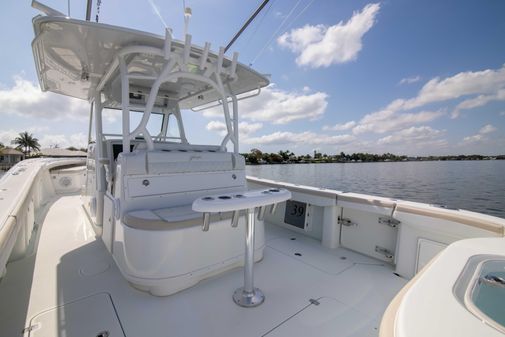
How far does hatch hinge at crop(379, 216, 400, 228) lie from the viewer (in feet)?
6.56

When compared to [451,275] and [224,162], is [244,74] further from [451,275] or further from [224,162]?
[451,275]

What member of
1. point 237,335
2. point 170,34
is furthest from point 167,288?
point 170,34

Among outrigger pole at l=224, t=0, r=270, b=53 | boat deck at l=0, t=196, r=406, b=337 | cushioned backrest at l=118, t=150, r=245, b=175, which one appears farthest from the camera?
outrigger pole at l=224, t=0, r=270, b=53

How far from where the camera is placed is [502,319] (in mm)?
609

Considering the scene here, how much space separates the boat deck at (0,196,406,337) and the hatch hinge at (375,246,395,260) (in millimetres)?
107

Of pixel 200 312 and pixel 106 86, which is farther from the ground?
pixel 106 86

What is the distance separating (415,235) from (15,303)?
2.90 meters

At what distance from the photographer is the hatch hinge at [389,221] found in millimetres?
1998

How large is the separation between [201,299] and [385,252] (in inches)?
65.5

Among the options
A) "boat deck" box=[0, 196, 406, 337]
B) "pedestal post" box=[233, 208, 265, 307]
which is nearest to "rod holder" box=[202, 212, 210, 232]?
"pedestal post" box=[233, 208, 265, 307]

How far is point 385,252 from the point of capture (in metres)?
2.07

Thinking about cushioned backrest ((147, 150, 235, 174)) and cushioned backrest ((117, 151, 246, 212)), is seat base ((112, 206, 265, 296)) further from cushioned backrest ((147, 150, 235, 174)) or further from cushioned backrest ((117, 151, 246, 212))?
cushioned backrest ((147, 150, 235, 174))

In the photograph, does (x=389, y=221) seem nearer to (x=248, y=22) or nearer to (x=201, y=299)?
(x=201, y=299)

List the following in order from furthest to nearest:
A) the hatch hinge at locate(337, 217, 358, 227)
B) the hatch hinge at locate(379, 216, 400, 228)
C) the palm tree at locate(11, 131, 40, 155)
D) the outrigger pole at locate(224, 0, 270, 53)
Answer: the palm tree at locate(11, 131, 40, 155), the outrigger pole at locate(224, 0, 270, 53), the hatch hinge at locate(337, 217, 358, 227), the hatch hinge at locate(379, 216, 400, 228)
